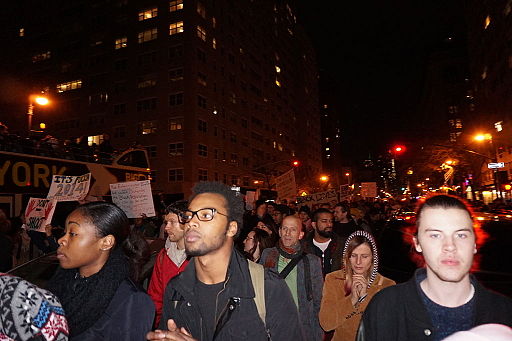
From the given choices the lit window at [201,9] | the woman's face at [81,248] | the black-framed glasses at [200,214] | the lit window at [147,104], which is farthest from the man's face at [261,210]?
the lit window at [201,9]

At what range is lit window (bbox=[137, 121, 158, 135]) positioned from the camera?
42.2 meters

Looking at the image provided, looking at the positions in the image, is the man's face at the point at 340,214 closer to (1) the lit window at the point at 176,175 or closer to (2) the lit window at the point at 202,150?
(1) the lit window at the point at 176,175

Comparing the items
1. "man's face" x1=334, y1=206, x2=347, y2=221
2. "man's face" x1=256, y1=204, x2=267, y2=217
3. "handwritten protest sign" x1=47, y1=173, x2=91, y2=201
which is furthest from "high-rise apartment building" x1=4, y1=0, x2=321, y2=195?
"handwritten protest sign" x1=47, y1=173, x2=91, y2=201

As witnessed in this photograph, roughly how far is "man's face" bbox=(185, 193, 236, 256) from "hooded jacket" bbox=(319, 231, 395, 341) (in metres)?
1.73

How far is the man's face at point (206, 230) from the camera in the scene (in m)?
2.51

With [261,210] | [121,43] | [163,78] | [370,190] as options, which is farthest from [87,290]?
[121,43]

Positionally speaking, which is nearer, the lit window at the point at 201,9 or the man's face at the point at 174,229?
the man's face at the point at 174,229

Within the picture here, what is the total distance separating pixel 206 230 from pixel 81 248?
3.49 feet

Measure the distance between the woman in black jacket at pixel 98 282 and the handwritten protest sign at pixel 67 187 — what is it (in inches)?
200

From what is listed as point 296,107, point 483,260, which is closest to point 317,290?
point 483,260

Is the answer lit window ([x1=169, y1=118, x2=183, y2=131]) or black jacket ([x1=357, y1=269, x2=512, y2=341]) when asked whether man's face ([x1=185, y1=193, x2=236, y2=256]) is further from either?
lit window ([x1=169, y1=118, x2=183, y2=131])

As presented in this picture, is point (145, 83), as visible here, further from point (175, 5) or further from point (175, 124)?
point (175, 5)

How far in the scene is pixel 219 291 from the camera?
8.18 ft

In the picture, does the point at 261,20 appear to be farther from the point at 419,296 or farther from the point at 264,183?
the point at 419,296
